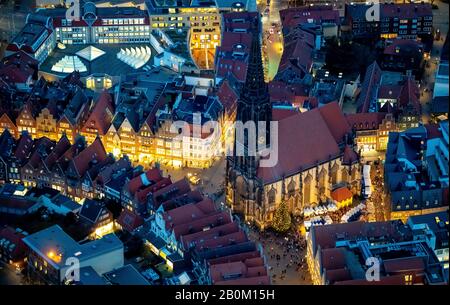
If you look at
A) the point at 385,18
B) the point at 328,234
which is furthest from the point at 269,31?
the point at 328,234

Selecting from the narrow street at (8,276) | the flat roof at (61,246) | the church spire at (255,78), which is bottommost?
the narrow street at (8,276)

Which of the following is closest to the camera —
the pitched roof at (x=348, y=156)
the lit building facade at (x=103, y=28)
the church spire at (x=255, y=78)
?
the church spire at (x=255, y=78)

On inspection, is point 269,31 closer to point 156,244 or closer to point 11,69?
point 11,69

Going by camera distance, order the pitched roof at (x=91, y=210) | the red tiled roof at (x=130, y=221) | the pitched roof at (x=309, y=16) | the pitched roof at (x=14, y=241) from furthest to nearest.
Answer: the pitched roof at (x=309, y=16), the pitched roof at (x=91, y=210), the red tiled roof at (x=130, y=221), the pitched roof at (x=14, y=241)

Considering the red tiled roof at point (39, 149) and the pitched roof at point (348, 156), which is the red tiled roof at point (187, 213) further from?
the red tiled roof at point (39, 149)

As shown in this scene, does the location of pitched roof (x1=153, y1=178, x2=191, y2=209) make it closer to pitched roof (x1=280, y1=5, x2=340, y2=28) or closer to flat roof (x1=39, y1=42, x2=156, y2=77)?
flat roof (x1=39, y1=42, x2=156, y2=77)

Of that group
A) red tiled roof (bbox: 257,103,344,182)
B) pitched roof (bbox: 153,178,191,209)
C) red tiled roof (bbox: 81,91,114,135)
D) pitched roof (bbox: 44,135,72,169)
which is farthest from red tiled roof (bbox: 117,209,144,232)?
red tiled roof (bbox: 81,91,114,135)

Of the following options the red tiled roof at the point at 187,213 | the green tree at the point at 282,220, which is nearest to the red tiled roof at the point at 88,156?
the red tiled roof at the point at 187,213
